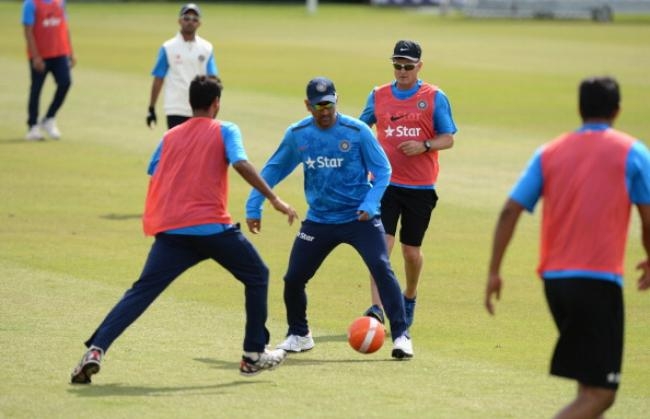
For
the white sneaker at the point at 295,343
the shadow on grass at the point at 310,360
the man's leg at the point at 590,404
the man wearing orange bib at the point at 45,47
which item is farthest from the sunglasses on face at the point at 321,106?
the man wearing orange bib at the point at 45,47

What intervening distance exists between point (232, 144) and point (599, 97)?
2847mm

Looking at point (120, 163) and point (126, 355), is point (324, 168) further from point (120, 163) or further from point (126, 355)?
point (120, 163)

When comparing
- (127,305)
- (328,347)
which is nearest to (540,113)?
(328,347)

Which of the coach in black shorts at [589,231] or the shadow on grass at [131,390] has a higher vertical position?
the coach in black shorts at [589,231]

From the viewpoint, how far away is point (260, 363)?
10102 millimetres

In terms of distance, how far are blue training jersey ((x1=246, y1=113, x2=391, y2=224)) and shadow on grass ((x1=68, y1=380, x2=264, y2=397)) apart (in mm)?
1503

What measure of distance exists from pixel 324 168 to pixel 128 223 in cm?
711

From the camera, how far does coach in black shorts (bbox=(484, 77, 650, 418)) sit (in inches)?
299

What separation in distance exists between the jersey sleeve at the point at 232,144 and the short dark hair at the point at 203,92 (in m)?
0.20

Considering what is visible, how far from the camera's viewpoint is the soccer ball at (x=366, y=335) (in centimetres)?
1049

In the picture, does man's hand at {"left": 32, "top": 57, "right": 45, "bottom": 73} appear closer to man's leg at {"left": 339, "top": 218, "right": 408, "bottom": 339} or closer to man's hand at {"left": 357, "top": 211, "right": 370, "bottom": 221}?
man's leg at {"left": 339, "top": 218, "right": 408, "bottom": 339}

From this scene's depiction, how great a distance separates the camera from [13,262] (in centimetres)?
1444

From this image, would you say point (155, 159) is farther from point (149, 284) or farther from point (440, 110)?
point (440, 110)

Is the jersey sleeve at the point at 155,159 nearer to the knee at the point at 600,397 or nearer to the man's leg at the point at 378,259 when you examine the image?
the man's leg at the point at 378,259
